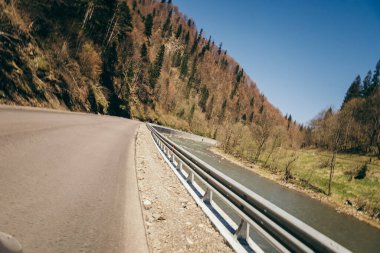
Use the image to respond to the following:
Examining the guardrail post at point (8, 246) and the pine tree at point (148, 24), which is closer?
the guardrail post at point (8, 246)

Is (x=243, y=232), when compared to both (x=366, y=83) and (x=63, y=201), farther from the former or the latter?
(x=366, y=83)

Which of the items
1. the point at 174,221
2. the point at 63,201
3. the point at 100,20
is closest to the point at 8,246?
the point at 63,201

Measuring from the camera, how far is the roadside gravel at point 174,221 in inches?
181

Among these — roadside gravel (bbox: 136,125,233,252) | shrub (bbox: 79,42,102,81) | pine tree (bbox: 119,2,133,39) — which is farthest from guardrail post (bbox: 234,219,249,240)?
pine tree (bbox: 119,2,133,39)

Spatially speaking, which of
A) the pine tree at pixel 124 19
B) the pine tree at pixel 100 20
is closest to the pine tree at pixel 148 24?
the pine tree at pixel 124 19

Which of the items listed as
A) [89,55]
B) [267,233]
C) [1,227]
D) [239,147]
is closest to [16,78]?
[1,227]

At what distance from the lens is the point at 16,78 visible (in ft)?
63.9

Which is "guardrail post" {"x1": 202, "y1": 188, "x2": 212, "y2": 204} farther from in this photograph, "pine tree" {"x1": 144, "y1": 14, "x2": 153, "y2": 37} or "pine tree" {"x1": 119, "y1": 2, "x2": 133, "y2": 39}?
"pine tree" {"x1": 144, "y1": 14, "x2": 153, "y2": 37}

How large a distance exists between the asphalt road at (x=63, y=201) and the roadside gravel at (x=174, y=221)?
0.26m

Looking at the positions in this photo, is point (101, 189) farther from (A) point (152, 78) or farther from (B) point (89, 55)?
(A) point (152, 78)

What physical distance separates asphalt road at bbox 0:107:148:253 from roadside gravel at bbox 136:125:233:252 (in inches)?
10.4

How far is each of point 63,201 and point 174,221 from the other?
2.06 metres

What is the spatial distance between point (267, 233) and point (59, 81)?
28713 mm

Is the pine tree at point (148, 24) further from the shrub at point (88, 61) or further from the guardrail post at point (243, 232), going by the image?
the guardrail post at point (243, 232)
